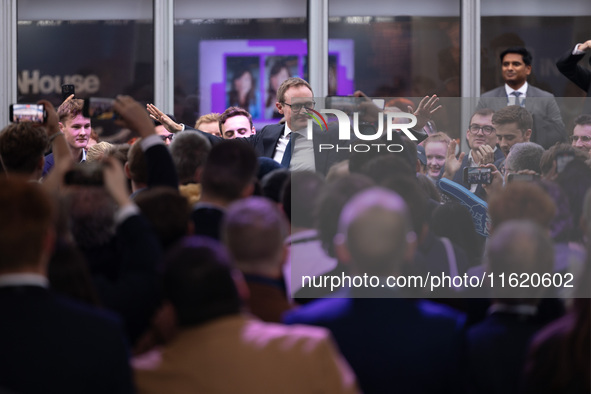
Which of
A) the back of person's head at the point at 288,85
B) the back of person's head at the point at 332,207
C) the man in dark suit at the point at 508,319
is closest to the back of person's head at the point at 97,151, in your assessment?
the back of person's head at the point at 288,85

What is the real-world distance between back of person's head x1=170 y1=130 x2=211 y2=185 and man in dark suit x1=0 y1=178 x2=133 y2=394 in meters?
1.81

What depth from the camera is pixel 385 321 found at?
2.83 meters

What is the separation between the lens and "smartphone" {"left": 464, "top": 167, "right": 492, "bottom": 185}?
5.15 meters

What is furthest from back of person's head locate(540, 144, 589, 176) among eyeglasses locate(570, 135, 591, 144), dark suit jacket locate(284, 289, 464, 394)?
dark suit jacket locate(284, 289, 464, 394)

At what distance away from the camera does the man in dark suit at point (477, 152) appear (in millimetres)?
5453

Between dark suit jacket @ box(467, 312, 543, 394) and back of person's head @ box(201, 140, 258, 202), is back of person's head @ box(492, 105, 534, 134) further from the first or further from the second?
dark suit jacket @ box(467, 312, 543, 394)

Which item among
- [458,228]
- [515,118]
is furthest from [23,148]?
[515,118]

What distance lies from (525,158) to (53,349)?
3288 mm

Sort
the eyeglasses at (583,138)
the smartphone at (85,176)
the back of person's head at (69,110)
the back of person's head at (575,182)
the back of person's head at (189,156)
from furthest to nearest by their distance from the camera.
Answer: the back of person's head at (69,110) → the eyeglasses at (583,138) → the back of person's head at (189,156) → the back of person's head at (575,182) → the smartphone at (85,176)

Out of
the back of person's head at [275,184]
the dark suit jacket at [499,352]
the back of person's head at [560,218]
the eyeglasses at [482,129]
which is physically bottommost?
the dark suit jacket at [499,352]

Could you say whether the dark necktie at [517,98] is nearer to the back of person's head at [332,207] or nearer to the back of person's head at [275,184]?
the back of person's head at [275,184]

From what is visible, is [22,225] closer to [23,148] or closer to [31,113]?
[23,148]

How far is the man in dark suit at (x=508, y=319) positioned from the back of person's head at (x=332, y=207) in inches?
30.1

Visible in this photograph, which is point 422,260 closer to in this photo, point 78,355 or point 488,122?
point 78,355
